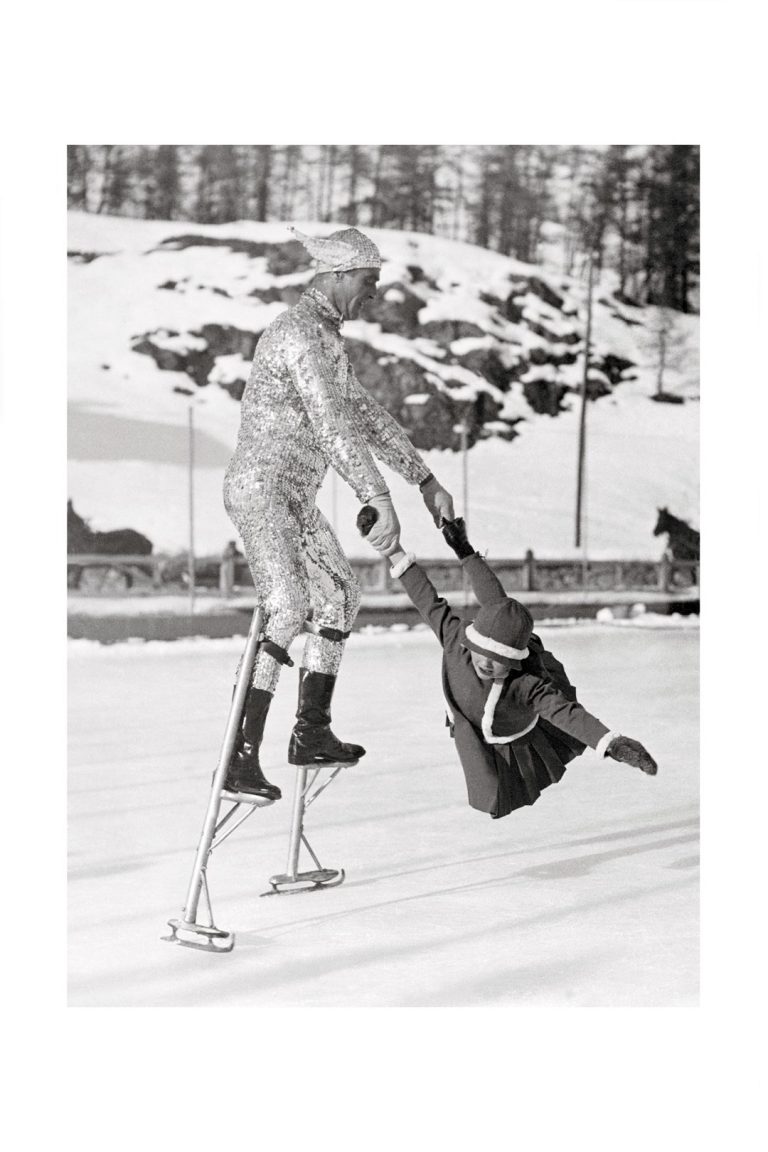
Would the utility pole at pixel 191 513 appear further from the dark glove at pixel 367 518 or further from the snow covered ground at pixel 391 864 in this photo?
the dark glove at pixel 367 518

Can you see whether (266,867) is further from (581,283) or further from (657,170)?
(581,283)

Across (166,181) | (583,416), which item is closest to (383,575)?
(583,416)

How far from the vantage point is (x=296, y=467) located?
3.82m

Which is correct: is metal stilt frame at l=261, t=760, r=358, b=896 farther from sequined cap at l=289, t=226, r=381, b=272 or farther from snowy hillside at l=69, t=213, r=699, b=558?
snowy hillside at l=69, t=213, r=699, b=558

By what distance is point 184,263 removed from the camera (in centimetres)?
695

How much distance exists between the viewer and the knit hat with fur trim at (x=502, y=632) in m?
3.80

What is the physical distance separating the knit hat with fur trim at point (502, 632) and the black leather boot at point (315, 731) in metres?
0.39

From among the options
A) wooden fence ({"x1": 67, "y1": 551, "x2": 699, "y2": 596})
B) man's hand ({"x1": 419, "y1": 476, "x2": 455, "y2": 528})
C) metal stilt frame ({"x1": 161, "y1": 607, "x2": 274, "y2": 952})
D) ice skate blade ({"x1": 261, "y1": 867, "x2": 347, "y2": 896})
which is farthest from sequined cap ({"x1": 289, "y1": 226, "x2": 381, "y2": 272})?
wooden fence ({"x1": 67, "y1": 551, "x2": 699, "y2": 596})

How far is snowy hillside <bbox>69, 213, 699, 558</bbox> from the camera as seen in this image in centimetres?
632

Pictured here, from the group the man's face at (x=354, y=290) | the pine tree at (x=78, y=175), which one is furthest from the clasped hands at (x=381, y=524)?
the pine tree at (x=78, y=175)

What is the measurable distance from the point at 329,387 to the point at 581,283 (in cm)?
388

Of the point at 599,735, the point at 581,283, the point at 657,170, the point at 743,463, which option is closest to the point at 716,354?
the point at 743,463

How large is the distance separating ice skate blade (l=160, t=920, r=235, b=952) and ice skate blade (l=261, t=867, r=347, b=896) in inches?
13.6

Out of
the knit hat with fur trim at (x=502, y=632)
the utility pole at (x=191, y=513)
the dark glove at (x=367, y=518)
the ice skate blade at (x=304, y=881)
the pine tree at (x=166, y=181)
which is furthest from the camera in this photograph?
the utility pole at (x=191, y=513)
